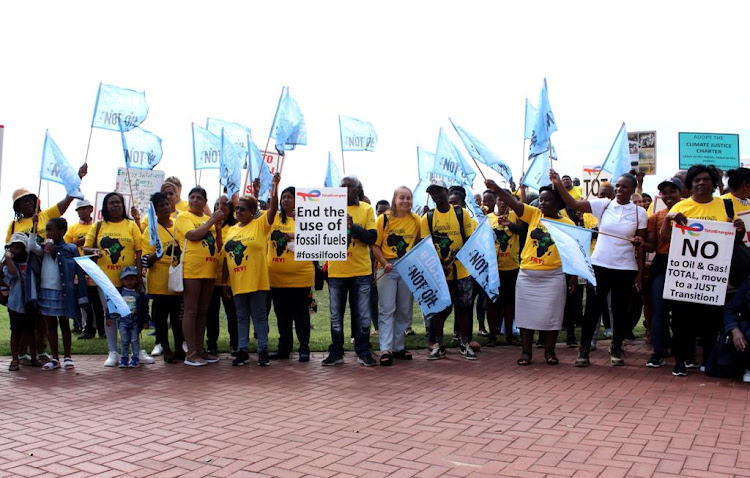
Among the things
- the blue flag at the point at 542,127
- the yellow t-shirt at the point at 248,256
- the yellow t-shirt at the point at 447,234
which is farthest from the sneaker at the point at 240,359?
the blue flag at the point at 542,127

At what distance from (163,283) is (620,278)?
5.51 m

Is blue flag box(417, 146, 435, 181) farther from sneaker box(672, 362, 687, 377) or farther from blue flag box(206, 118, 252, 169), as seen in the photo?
sneaker box(672, 362, 687, 377)

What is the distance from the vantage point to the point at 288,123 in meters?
9.42

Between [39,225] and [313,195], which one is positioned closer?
[313,195]

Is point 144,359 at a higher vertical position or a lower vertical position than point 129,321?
lower

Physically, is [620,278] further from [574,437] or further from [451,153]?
[451,153]

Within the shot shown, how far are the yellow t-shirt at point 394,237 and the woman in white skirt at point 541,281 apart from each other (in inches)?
Answer: 50.0

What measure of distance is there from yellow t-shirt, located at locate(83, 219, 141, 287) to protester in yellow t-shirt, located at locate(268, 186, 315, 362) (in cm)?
172

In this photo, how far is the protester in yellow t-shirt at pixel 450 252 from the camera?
8703 mm

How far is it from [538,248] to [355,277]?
2.21 m

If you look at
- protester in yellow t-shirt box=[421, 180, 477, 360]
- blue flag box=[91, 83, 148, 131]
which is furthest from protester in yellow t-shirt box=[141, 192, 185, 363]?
protester in yellow t-shirt box=[421, 180, 477, 360]

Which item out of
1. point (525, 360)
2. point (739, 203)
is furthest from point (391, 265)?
point (739, 203)

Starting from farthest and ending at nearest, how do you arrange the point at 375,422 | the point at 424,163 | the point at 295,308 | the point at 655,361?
the point at 424,163
the point at 295,308
the point at 655,361
the point at 375,422

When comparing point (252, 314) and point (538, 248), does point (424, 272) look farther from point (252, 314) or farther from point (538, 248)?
point (252, 314)
